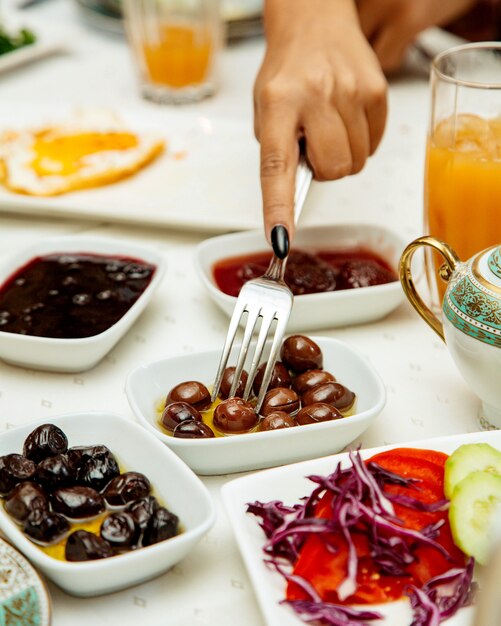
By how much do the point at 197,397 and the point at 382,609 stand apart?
1.51 ft

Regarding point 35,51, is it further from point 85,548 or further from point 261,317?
point 85,548

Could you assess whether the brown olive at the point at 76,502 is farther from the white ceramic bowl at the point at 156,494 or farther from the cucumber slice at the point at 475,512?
the cucumber slice at the point at 475,512

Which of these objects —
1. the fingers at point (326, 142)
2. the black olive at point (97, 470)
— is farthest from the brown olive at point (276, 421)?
the fingers at point (326, 142)

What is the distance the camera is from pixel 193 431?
125 centimetres

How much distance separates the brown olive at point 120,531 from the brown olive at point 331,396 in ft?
1.26

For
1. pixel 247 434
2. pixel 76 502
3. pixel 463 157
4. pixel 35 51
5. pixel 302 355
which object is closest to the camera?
pixel 76 502

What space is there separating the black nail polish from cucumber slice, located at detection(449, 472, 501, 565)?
0.57m

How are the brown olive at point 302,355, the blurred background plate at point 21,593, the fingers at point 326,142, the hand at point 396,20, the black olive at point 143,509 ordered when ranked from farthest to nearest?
the hand at point 396,20, the fingers at point 326,142, the brown olive at point 302,355, the black olive at point 143,509, the blurred background plate at point 21,593

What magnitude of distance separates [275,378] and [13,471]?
463mm

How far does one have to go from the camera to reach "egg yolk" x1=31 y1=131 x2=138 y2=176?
2.17 meters

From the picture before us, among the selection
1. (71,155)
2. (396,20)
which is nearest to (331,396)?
(71,155)

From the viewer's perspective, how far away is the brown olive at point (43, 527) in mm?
1066

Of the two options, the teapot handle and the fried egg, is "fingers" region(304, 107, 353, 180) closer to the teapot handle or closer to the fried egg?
the teapot handle

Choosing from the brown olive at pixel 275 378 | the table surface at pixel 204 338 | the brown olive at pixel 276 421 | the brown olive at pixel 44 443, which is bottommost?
the table surface at pixel 204 338
